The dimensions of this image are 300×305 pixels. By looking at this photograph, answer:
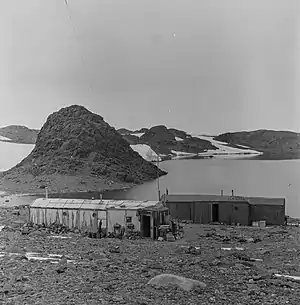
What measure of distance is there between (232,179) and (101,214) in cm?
533

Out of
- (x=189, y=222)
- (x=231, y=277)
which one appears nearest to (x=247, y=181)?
(x=189, y=222)

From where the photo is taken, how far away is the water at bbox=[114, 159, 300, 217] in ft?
27.7

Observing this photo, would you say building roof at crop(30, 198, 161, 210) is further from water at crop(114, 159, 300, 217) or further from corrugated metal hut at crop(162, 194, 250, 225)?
water at crop(114, 159, 300, 217)

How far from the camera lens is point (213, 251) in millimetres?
4055

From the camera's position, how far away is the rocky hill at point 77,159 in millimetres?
7367

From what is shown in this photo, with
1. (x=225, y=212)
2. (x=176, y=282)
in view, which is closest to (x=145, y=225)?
(x=225, y=212)

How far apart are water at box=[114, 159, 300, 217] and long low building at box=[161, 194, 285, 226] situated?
115 cm

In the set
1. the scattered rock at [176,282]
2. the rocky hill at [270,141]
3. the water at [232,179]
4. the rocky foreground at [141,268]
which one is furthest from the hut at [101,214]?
the rocky hill at [270,141]

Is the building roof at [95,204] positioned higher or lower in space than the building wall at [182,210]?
higher

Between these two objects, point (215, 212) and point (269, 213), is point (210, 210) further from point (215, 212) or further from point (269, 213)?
point (269, 213)

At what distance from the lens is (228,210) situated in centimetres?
612

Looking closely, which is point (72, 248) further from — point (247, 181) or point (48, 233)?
point (247, 181)

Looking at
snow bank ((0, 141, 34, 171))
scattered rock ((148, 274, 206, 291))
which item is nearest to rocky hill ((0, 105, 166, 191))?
snow bank ((0, 141, 34, 171))

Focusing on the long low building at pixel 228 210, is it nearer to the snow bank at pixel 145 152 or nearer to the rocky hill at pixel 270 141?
the rocky hill at pixel 270 141
